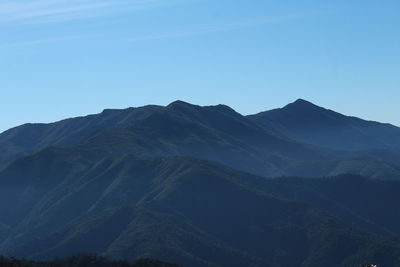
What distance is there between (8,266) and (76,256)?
176 feet

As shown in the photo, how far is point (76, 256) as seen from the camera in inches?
7495

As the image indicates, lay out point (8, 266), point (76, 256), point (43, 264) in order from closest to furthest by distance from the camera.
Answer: point (8, 266) < point (43, 264) < point (76, 256)

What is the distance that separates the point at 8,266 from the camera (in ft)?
451

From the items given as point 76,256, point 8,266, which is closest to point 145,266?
point 76,256

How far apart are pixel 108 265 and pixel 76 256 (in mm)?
13608

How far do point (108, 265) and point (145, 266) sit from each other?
30.7 feet

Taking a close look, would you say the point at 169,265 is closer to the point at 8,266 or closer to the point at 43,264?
the point at 43,264

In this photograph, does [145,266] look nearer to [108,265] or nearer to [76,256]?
[108,265]

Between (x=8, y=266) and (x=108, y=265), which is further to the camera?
(x=108, y=265)

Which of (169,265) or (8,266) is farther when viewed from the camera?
(169,265)

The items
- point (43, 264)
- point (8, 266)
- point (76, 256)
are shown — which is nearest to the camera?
point (8, 266)

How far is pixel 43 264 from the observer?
568 ft

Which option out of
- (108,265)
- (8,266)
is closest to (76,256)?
(108,265)

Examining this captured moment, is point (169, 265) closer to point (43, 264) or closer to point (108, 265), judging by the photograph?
point (108, 265)
